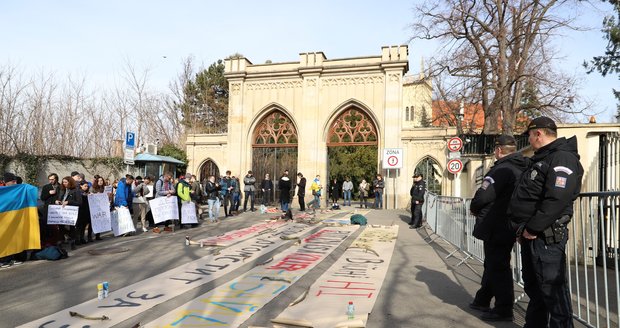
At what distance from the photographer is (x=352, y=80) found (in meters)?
23.9

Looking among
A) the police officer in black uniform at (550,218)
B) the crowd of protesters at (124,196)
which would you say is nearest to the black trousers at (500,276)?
the police officer in black uniform at (550,218)

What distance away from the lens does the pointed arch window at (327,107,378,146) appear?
78.7 ft

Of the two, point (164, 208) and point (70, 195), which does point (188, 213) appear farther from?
point (70, 195)

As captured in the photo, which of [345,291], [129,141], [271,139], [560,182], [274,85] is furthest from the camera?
[271,139]

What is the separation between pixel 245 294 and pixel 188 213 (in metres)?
7.81

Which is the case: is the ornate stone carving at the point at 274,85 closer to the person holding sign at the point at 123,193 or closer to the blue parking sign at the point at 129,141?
the blue parking sign at the point at 129,141

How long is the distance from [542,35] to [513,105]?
11.9 feet

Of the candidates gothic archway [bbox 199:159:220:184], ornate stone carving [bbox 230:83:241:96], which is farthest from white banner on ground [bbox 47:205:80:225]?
gothic archway [bbox 199:159:220:184]

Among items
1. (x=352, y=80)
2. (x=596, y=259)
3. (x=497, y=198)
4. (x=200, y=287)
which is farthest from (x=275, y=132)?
(x=596, y=259)

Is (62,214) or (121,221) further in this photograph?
(121,221)

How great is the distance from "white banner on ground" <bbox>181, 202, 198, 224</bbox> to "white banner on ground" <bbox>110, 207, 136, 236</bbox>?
1.64m

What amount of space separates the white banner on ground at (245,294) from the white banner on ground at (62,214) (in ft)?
15.5

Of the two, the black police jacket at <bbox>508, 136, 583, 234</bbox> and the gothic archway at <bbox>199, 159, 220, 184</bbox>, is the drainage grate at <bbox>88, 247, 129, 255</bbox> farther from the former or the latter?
the gothic archway at <bbox>199, 159, 220, 184</bbox>

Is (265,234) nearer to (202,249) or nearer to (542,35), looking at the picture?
(202,249)
